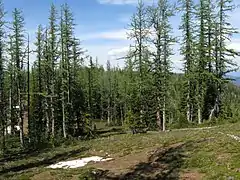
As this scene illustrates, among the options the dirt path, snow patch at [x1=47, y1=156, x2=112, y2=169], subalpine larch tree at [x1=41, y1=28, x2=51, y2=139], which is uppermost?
subalpine larch tree at [x1=41, y1=28, x2=51, y2=139]

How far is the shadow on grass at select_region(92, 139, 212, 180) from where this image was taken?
712 inches

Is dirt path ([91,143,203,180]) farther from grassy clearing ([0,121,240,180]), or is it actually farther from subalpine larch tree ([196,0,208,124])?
subalpine larch tree ([196,0,208,124])

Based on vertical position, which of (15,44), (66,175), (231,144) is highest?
(15,44)

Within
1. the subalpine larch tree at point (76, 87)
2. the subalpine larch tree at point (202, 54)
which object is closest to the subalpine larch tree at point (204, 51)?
the subalpine larch tree at point (202, 54)

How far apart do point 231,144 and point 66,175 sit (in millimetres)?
9066

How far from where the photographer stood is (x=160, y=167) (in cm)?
1944

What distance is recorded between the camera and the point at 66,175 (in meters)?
20.0

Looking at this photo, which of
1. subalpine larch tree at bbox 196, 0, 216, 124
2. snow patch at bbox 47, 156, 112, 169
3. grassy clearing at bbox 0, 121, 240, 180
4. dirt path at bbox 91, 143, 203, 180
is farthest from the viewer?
subalpine larch tree at bbox 196, 0, 216, 124

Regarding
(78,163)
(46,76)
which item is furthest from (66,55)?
(78,163)

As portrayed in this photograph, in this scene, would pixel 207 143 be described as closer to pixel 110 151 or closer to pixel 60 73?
pixel 110 151

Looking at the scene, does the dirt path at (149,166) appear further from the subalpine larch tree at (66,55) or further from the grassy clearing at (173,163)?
the subalpine larch tree at (66,55)

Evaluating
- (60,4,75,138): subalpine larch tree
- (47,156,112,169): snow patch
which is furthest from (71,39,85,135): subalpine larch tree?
(47,156,112,169): snow patch

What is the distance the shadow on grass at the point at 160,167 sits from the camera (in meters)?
18.1

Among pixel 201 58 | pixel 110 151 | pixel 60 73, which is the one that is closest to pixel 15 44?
pixel 60 73
